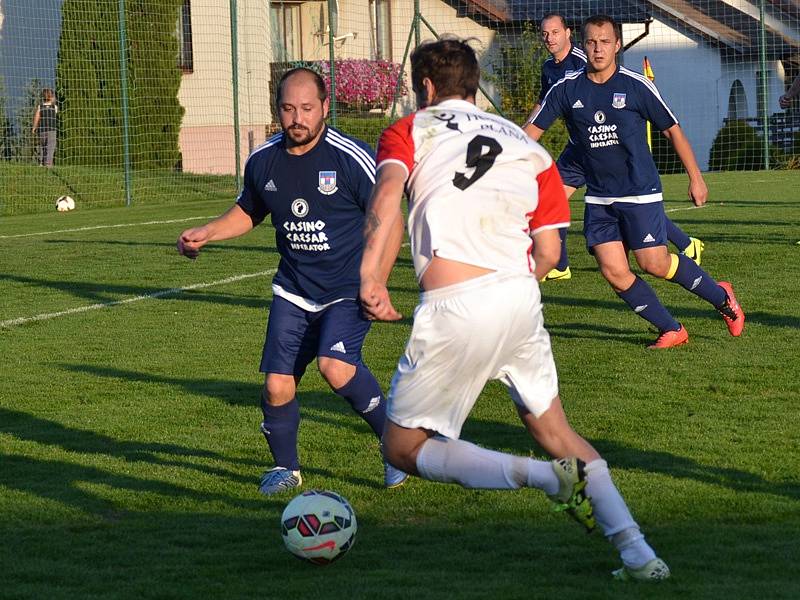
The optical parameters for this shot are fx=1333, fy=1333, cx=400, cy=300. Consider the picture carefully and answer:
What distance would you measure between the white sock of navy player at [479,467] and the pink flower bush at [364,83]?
23757mm

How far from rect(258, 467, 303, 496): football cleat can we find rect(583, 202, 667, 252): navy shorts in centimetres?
385

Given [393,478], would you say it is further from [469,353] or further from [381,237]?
[381,237]

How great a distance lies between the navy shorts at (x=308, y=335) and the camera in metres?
5.80

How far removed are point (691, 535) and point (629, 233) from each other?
441cm

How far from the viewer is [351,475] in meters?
6.04

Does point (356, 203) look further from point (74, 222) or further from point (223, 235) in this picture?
point (74, 222)

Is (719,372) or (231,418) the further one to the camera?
(719,372)

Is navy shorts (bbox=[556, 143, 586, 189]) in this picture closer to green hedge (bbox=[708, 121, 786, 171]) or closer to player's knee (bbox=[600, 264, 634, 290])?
player's knee (bbox=[600, 264, 634, 290])

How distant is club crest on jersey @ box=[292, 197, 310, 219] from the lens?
5.82m

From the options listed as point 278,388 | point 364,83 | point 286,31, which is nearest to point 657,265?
point 278,388

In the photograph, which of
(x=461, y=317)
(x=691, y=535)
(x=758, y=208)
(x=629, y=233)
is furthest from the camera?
(x=758, y=208)

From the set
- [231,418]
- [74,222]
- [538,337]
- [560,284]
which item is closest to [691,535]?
[538,337]

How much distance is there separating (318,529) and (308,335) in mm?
1394

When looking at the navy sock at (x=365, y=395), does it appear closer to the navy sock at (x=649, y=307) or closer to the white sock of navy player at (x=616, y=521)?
the white sock of navy player at (x=616, y=521)
